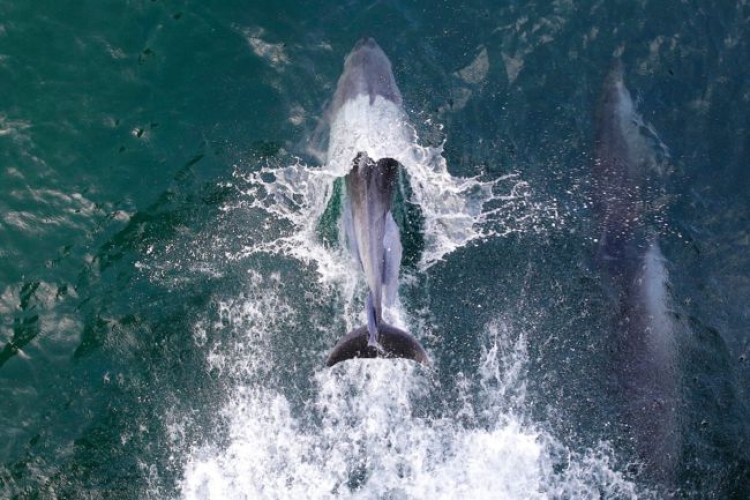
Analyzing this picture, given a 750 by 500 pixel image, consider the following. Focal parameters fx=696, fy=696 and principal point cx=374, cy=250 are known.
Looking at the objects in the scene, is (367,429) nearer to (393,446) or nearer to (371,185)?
(393,446)

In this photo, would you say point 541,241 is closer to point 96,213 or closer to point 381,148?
point 381,148

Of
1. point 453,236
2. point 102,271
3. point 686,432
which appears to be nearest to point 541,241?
point 453,236

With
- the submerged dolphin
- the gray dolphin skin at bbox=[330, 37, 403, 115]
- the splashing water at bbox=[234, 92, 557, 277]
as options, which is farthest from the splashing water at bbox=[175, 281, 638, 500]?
the gray dolphin skin at bbox=[330, 37, 403, 115]

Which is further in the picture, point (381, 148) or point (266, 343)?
point (381, 148)

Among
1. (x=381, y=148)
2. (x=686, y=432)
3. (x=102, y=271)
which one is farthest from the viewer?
(x=381, y=148)

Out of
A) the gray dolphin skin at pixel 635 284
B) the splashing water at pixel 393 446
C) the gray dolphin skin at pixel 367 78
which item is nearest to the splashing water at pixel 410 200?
the gray dolphin skin at pixel 367 78

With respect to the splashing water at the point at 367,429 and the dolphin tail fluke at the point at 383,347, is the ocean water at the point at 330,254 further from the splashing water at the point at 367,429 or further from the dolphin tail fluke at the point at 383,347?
the dolphin tail fluke at the point at 383,347

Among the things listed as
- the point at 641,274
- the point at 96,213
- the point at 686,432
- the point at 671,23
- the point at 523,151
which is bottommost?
the point at 686,432
